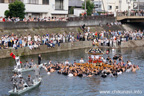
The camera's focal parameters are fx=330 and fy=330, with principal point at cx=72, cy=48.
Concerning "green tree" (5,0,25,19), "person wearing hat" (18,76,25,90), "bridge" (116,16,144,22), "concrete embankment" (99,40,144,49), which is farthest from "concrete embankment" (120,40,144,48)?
"person wearing hat" (18,76,25,90)

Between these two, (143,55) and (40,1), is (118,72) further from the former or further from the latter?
(40,1)

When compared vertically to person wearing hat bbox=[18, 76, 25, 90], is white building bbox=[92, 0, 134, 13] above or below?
above

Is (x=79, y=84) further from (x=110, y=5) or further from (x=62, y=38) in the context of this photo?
(x=110, y=5)

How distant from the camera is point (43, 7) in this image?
267 ft

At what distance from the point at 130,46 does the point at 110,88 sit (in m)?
36.0

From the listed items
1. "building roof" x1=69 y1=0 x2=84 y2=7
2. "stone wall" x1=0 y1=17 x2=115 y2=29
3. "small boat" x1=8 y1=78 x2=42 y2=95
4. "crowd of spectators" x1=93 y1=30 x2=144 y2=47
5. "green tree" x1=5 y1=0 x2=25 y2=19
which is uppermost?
"building roof" x1=69 y1=0 x2=84 y2=7

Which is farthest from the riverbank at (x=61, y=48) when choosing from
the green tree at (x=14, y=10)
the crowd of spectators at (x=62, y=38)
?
the green tree at (x=14, y=10)

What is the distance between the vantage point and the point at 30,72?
47031 millimetres

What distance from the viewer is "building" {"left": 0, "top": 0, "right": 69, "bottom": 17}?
7350cm

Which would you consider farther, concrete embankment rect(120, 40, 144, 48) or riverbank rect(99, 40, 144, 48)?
concrete embankment rect(120, 40, 144, 48)

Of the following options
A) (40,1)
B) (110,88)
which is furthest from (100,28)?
(110,88)

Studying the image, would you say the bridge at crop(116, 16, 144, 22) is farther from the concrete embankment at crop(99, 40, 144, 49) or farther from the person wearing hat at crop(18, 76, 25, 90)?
the person wearing hat at crop(18, 76, 25, 90)

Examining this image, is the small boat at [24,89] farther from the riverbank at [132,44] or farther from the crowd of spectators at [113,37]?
the riverbank at [132,44]

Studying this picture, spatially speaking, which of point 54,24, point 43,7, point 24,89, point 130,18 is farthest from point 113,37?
point 24,89
